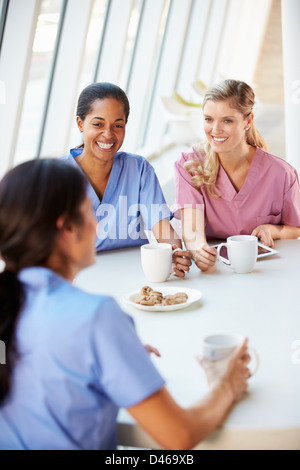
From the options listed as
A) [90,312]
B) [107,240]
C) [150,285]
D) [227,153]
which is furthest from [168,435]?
[227,153]

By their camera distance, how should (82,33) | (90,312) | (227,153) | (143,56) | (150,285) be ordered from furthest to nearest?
(143,56)
(82,33)
(227,153)
(150,285)
(90,312)

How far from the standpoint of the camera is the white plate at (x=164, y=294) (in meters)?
1.41

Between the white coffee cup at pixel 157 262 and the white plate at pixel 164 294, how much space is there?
0.07 metres

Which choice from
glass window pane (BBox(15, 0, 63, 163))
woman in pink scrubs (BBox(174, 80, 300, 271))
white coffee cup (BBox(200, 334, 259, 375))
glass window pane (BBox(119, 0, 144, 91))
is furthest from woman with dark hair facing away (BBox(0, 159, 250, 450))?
glass window pane (BBox(119, 0, 144, 91))

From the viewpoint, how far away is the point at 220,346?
3.40ft

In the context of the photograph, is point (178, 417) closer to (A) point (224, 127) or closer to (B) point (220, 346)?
(B) point (220, 346)

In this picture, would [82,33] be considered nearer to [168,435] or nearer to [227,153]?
[227,153]

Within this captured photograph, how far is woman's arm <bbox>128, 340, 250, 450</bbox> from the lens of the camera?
87cm

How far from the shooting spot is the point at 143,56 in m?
6.68

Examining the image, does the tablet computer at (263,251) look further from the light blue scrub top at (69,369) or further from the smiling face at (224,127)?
the light blue scrub top at (69,369)

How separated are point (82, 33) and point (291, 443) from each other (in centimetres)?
400

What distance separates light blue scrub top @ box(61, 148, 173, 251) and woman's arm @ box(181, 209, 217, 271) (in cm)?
7

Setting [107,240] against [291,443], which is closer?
[291,443]

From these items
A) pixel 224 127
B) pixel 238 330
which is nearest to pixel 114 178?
pixel 224 127
